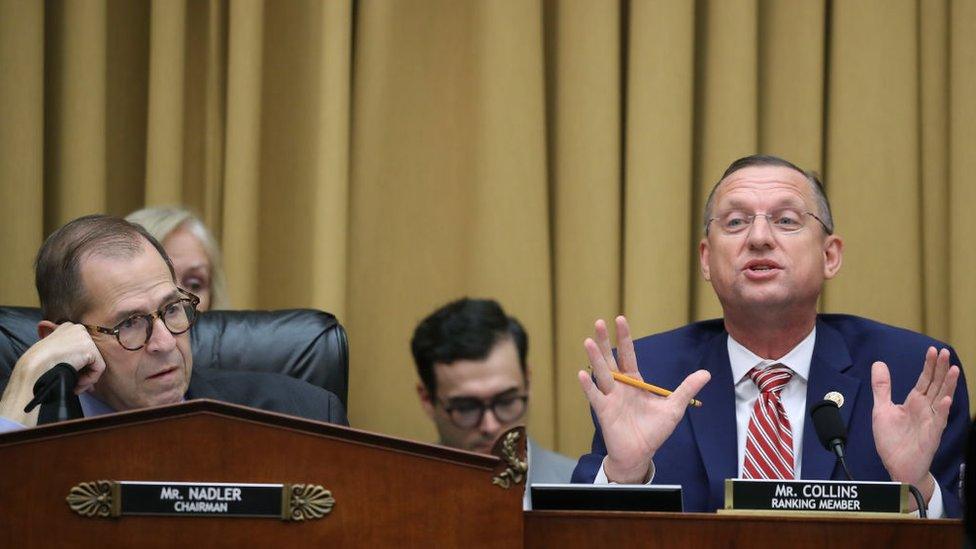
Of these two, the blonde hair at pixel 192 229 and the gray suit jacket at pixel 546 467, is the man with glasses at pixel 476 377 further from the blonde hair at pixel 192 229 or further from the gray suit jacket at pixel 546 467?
the blonde hair at pixel 192 229

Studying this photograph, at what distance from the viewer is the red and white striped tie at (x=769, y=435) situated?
217cm

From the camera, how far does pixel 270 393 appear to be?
233cm

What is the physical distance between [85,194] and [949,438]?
2365mm

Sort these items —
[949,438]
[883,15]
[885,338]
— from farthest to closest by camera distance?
[883,15] < [885,338] < [949,438]

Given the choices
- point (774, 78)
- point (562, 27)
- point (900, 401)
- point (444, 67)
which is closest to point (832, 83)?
point (774, 78)

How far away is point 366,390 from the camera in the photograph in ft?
11.4

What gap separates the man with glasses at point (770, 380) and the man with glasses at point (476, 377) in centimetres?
55

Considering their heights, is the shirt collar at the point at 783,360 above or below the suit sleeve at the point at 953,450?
above

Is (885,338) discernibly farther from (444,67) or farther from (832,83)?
(444,67)

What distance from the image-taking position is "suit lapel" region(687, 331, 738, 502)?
85.3 inches

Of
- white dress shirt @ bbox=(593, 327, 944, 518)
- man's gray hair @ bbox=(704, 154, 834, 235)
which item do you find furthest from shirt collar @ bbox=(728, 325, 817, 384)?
man's gray hair @ bbox=(704, 154, 834, 235)

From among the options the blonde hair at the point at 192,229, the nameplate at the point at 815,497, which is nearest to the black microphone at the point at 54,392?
the nameplate at the point at 815,497

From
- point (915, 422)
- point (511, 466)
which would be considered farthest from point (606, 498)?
point (915, 422)

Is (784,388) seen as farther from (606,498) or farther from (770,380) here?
(606,498)
